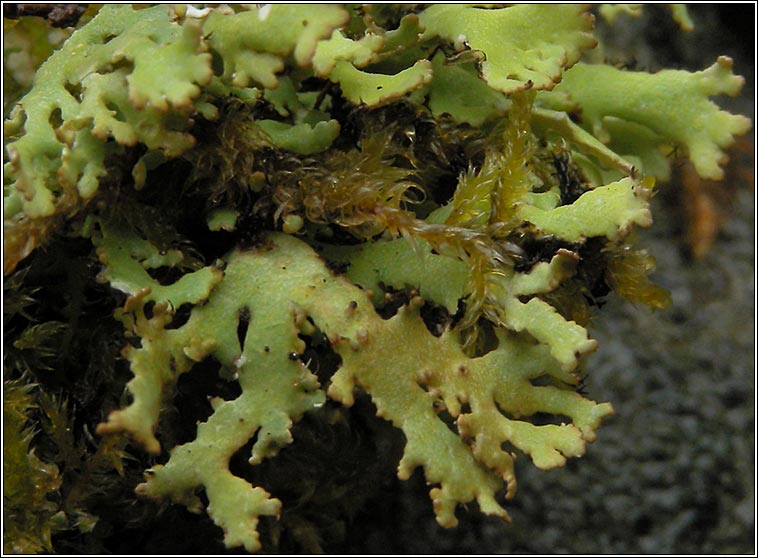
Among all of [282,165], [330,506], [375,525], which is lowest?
[375,525]

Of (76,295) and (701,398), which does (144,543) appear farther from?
(701,398)

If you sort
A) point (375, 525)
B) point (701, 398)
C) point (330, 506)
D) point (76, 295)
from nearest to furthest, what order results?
point (76, 295)
point (330, 506)
point (375, 525)
point (701, 398)

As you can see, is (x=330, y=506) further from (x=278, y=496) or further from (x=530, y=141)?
(x=530, y=141)

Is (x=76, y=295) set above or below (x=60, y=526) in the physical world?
above

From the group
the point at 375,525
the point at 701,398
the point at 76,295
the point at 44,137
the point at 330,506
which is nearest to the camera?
the point at 44,137

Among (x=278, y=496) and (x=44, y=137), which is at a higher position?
(x=44, y=137)

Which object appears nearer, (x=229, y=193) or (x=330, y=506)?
(x=229, y=193)

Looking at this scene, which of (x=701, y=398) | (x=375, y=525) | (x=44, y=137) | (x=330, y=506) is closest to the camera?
(x=44, y=137)

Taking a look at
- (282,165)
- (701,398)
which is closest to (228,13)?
(282,165)

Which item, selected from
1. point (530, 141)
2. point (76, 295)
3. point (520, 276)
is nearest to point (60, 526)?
point (76, 295)
